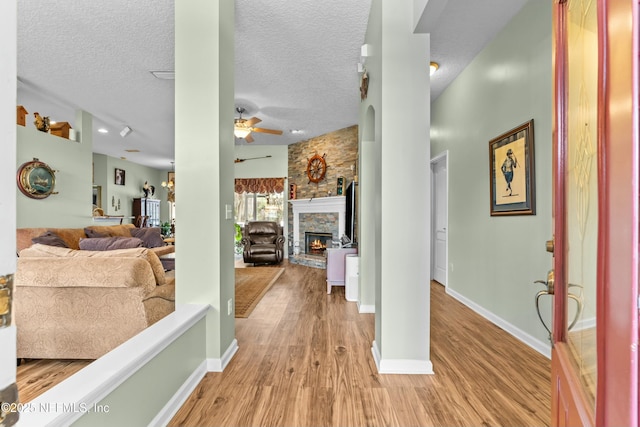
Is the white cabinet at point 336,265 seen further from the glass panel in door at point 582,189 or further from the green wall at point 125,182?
the green wall at point 125,182

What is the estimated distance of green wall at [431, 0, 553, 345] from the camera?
2492 millimetres

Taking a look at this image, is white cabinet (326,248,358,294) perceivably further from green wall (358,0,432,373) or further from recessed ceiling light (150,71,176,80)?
recessed ceiling light (150,71,176,80)

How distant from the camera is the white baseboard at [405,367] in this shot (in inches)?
84.7

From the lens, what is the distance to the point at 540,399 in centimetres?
184

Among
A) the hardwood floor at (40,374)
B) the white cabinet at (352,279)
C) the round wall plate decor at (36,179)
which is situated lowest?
the hardwood floor at (40,374)

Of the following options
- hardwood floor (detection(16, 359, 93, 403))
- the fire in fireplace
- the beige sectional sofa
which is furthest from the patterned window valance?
hardwood floor (detection(16, 359, 93, 403))

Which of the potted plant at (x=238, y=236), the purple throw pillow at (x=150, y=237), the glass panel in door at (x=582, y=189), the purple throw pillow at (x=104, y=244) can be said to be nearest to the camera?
the glass panel in door at (x=582, y=189)

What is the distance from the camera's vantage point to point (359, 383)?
2025mm

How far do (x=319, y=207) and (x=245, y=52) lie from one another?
3.89 meters

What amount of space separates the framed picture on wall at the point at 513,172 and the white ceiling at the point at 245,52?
1.07 m

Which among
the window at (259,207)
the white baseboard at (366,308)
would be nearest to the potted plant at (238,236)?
the window at (259,207)

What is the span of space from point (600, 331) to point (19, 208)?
19.9 feet

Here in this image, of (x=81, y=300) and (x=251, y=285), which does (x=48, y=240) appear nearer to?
(x=81, y=300)

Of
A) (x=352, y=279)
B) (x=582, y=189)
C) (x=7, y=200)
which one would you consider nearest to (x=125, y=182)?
(x=352, y=279)
